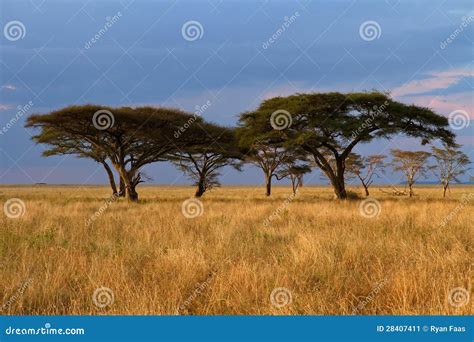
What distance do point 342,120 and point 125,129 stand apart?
12388 mm

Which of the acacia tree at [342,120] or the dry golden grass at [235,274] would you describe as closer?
the dry golden grass at [235,274]

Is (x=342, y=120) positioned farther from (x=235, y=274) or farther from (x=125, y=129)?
(x=235, y=274)

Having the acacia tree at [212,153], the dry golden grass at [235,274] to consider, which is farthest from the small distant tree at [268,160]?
the dry golden grass at [235,274]

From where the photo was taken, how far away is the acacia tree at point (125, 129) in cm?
2498

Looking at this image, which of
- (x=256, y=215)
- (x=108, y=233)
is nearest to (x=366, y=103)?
(x=256, y=215)

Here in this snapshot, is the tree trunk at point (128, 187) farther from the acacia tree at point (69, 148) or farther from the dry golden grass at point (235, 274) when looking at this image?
the dry golden grass at point (235, 274)

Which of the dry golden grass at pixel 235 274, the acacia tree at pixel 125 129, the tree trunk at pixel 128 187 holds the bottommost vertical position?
the dry golden grass at pixel 235 274

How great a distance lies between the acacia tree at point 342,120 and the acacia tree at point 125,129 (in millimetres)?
4746

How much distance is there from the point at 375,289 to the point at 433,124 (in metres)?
23.1

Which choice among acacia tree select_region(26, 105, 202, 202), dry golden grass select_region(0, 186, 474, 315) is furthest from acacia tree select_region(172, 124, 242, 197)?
dry golden grass select_region(0, 186, 474, 315)

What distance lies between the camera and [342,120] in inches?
968

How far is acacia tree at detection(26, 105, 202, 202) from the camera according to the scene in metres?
25.0

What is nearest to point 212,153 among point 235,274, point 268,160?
point 268,160

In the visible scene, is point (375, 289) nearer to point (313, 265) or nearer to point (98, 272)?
point (313, 265)
